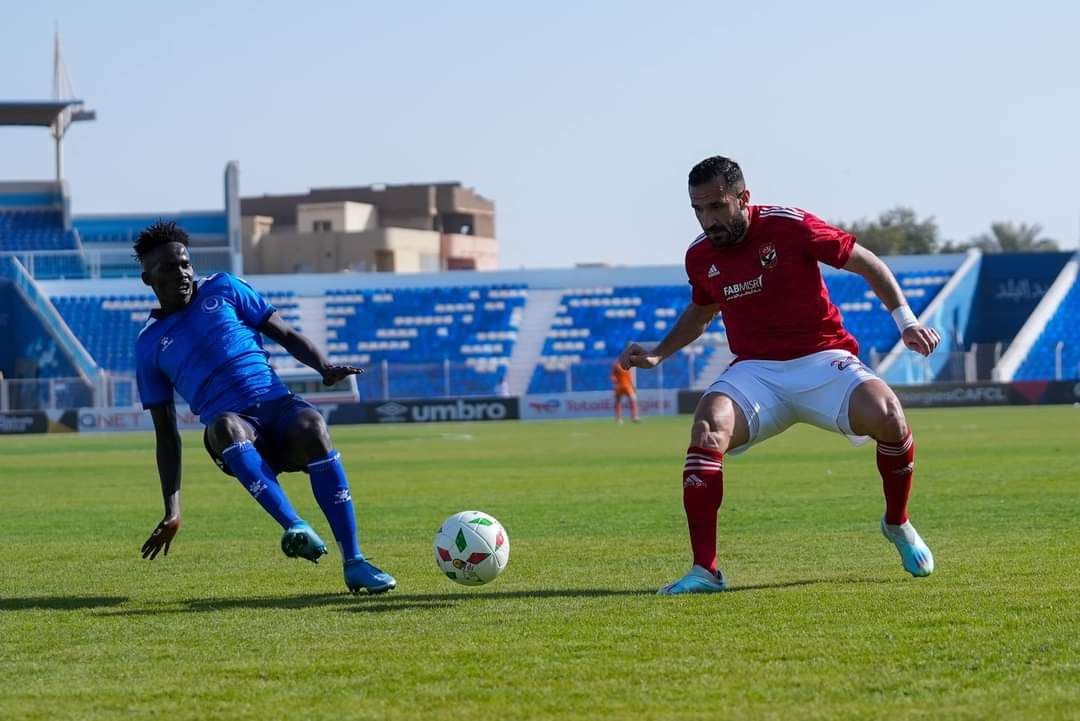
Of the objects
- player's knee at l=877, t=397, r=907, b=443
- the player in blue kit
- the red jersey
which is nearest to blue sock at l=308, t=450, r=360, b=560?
the player in blue kit

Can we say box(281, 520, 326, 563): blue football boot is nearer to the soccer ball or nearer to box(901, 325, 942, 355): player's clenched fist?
the soccer ball

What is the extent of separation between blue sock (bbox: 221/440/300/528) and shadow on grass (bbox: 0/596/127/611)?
2.76 ft

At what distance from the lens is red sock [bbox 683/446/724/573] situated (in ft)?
25.3

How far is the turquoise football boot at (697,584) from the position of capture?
24.6 feet

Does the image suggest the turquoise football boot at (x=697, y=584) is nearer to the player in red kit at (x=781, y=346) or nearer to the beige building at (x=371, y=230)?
the player in red kit at (x=781, y=346)

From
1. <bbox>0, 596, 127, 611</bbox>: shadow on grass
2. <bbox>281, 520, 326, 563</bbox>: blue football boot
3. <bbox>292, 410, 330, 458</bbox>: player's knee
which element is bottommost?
<bbox>0, 596, 127, 611</bbox>: shadow on grass

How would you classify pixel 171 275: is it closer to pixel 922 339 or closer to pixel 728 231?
pixel 728 231

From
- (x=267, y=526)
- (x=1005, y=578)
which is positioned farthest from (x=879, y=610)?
(x=267, y=526)

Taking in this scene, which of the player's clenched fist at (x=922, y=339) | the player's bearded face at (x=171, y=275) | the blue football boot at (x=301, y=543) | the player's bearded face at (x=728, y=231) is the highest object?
the player's bearded face at (x=728, y=231)

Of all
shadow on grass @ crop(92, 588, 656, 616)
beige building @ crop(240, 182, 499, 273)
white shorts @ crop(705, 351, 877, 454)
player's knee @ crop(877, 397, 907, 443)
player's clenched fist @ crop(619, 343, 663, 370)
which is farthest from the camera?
beige building @ crop(240, 182, 499, 273)

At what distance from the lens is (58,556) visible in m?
10.5

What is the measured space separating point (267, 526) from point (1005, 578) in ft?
21.7

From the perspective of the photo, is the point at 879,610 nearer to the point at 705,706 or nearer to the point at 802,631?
the point at 802,631

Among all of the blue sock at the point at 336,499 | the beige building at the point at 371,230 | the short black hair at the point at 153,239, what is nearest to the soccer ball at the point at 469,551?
the blue sock at the point at 336,499
